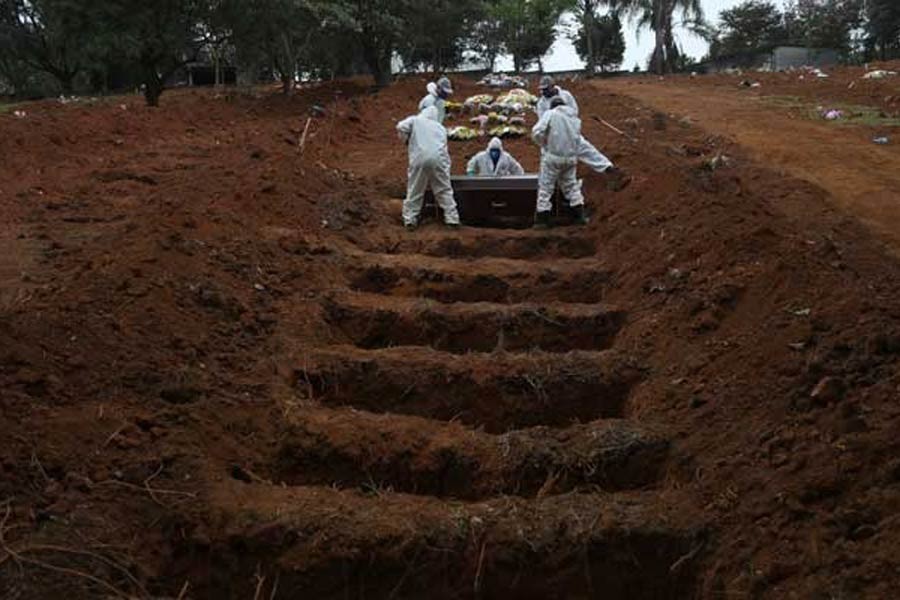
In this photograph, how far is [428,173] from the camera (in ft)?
37.4

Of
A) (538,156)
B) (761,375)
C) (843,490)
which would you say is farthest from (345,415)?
(538,156)

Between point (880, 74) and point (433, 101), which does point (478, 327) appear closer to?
point (433, 101)

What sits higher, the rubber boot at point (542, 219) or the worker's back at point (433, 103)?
the worker's back at point (433, 103)

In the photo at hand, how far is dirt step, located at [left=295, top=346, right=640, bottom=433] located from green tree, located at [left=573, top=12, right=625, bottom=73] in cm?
4010

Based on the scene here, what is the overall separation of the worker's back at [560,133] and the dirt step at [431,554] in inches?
256

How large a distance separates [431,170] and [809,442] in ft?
22.5

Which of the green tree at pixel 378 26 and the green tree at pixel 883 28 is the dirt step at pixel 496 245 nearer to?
the green tree at pixel 378 26

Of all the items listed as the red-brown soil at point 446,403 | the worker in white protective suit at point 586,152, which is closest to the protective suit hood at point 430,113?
the worker in white protective suit at point 586,152

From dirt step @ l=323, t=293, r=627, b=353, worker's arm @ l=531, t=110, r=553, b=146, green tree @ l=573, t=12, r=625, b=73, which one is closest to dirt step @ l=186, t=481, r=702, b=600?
dirt step @ l=323, t=293, r=627, b=353

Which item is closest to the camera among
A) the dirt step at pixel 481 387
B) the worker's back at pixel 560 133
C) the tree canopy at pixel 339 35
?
the dirt step at pixel 481 387

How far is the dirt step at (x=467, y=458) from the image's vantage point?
20.1ft

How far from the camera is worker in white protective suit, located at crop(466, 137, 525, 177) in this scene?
510 inches

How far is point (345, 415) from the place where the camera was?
6.64 metres

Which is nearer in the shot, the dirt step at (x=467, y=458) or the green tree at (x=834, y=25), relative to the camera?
the dirt step at (x=467, y=458)
